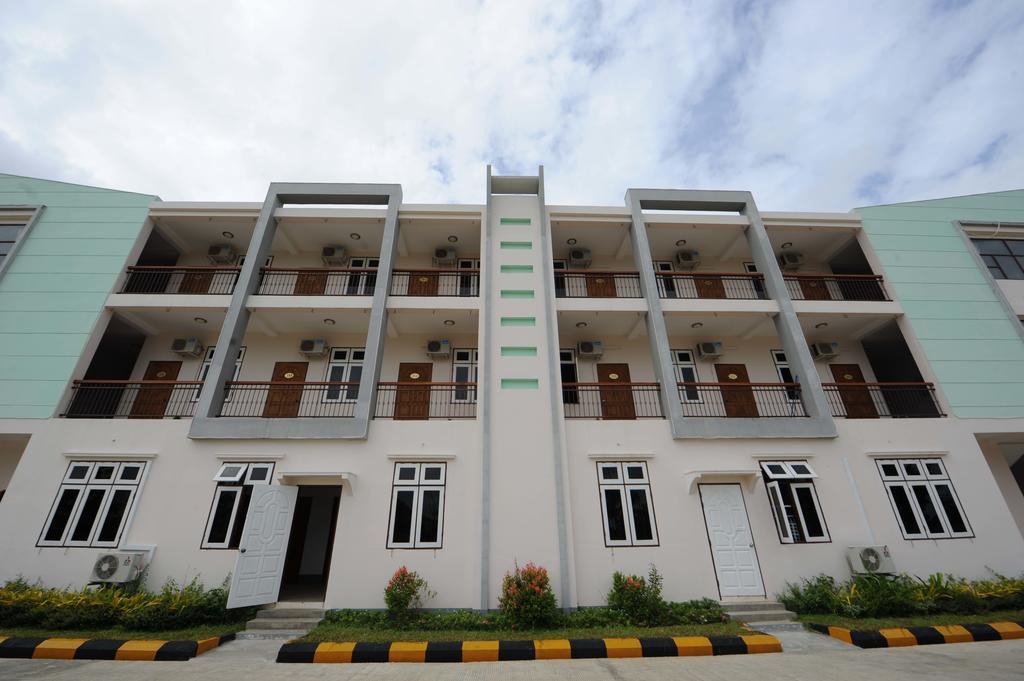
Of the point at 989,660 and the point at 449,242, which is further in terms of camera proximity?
the point at 449,242

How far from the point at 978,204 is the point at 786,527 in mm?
11355

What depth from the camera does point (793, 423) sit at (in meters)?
9.27

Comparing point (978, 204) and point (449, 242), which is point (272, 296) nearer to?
point (449, 242)

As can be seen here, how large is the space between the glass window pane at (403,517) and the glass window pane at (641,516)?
4.37m

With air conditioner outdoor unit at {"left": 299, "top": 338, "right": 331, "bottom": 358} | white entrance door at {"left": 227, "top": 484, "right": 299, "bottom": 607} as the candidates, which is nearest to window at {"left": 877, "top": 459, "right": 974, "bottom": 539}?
white entrance door at {"left": 227, "top": 484, "right": 299, "bottom": 607}

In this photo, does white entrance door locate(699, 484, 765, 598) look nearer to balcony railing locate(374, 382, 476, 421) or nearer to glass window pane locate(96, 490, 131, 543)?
balcony railing locate(374, 382, 476, 421)

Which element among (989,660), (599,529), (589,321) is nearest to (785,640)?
(989,660)

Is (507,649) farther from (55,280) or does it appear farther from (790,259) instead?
(55,280)

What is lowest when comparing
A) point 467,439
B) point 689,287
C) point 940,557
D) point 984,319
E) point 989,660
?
point 989,660

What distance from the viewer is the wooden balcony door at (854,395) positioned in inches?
433

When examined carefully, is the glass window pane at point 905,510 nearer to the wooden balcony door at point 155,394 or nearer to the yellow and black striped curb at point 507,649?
the yellow and black striped curb at point 507,649

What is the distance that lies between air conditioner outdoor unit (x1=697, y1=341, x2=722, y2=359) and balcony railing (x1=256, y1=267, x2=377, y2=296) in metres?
8.87

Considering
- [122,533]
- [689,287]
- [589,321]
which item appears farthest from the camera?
[689,287]

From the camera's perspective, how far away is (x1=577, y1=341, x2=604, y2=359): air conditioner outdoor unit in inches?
448
